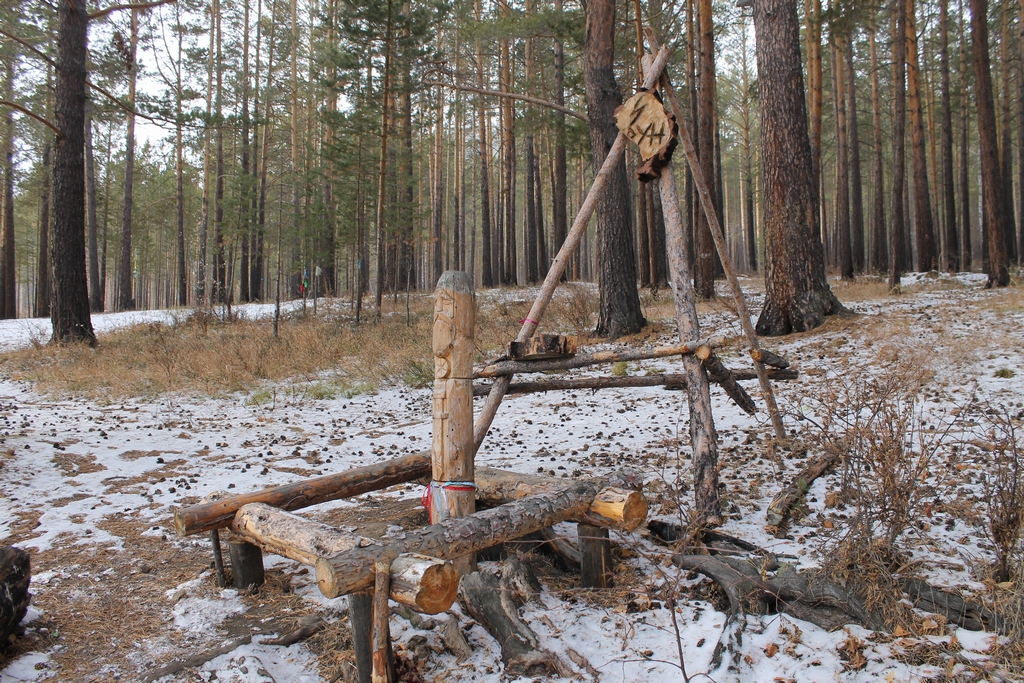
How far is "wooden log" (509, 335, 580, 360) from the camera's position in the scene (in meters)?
3.80

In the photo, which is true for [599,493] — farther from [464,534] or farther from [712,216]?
[712,216]

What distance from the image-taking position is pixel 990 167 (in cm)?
1188

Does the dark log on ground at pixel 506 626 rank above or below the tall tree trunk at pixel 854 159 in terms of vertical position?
below

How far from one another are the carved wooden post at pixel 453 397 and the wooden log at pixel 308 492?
2.82 feet

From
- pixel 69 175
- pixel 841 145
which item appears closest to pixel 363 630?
pixel 69 175

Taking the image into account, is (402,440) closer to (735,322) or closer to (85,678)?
(85,678)

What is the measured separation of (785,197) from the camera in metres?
9.00

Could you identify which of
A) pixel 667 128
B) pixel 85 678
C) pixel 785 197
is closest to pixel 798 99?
pixel 785 197

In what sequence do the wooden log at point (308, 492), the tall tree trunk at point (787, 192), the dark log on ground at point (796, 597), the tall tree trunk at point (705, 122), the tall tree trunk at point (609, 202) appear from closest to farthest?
the dark log on ground at point (796, 597), the wooden log at point (308, 492), the tall tree trunk at point (787, 192), the tall tree trunk at point (609, 202), the tall tree trunk at point (705, 122)

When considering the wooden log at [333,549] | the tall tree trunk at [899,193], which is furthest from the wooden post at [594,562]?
the tall tree trunk at [899,193]

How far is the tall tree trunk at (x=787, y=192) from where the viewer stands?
29.2ft

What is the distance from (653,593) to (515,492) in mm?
1202

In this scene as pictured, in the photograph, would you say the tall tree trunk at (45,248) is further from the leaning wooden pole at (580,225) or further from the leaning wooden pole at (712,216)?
the leaning wooden pole at (712,216)

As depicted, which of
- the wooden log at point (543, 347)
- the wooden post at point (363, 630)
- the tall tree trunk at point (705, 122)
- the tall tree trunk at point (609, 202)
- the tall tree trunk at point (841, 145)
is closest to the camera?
the wooden post at point (363, 630)
